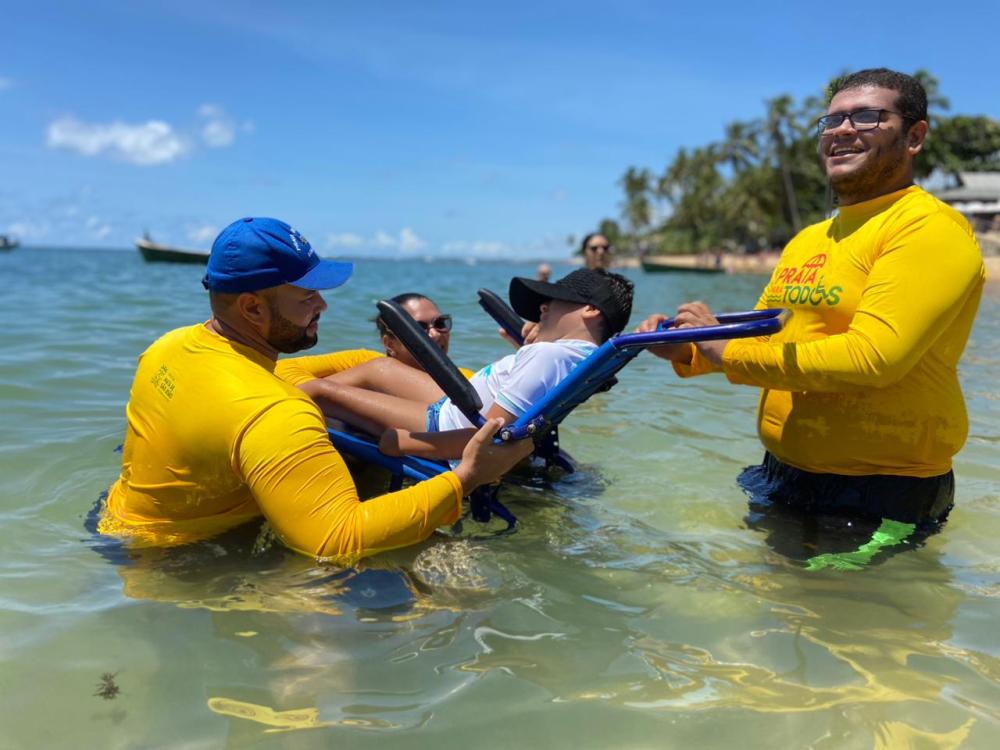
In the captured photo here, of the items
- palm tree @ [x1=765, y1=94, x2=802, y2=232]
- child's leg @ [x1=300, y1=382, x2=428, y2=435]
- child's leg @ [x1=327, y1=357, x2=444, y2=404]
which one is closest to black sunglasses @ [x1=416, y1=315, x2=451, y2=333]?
child's leg @ [x1=327, y1=357, x2=444, y2=404]

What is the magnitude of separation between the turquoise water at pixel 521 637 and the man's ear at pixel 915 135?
1.76 meters

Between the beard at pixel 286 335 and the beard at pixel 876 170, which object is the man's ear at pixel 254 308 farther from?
the beard at pixel 876 170

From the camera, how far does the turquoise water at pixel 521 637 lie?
7.75 ft

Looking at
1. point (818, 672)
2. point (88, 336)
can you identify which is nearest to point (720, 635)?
point (818, 672)

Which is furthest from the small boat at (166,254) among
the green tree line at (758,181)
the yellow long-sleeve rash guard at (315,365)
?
the yellow long-sleeve rash guard at (315,365)

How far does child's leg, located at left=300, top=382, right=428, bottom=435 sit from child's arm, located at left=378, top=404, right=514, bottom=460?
0.36m

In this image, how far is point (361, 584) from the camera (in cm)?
318

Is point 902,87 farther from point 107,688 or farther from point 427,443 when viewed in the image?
point 107,688

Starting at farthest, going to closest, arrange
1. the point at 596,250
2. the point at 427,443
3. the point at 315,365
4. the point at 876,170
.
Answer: the point at 596,250 < the point at 315,365 < the point at 427,443 < the point at 876,170

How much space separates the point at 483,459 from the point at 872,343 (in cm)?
148

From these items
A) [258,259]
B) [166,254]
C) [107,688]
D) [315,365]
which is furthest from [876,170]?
[166,254]

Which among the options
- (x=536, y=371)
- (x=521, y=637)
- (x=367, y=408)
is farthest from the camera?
(x=367, y=408)

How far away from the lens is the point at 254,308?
2865 millimetres

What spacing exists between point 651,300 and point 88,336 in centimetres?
1777
